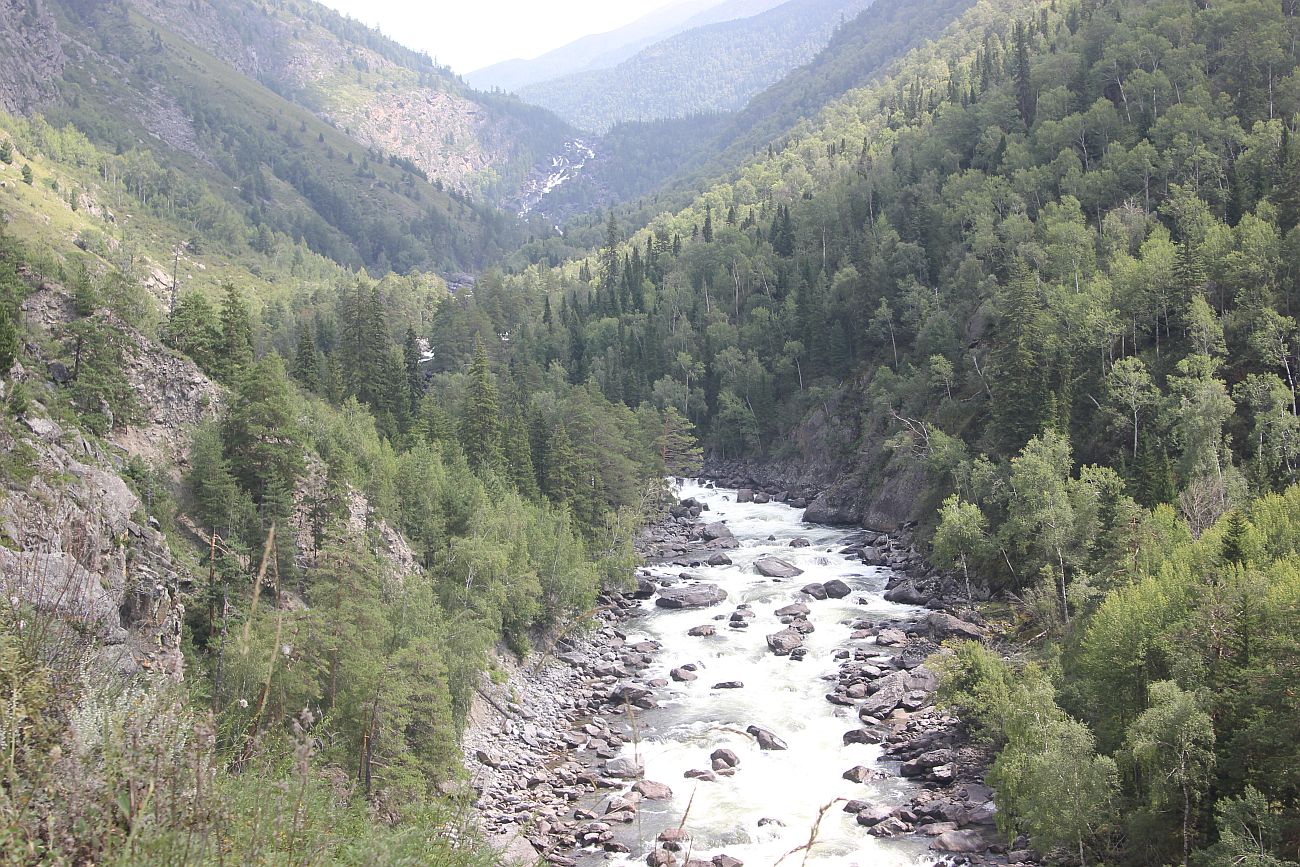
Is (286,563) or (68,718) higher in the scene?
(68,718)

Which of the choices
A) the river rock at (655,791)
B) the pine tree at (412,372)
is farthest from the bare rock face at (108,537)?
the pine tree at (412,372)

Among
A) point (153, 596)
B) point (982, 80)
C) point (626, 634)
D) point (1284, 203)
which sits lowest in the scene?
point (626, 634)

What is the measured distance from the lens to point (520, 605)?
2360 inches

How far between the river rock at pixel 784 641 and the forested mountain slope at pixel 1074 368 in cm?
1475

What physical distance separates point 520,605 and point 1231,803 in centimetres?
4013

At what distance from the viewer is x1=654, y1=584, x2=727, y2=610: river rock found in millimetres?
74250

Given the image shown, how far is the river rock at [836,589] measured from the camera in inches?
2889

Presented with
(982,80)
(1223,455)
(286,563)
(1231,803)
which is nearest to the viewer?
(1231,803)

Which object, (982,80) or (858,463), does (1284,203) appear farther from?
(982,80)

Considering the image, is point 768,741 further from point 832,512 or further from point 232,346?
point 832,512

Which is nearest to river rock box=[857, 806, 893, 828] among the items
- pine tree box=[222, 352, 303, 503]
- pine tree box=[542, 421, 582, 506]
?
pine tree box=[222, 352, 303, 503]

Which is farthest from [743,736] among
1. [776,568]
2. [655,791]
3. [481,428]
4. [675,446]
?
[675,446]

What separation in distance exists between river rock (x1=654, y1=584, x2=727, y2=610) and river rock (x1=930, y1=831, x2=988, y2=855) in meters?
36.2

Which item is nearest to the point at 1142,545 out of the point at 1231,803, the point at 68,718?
the point at 1231,803
